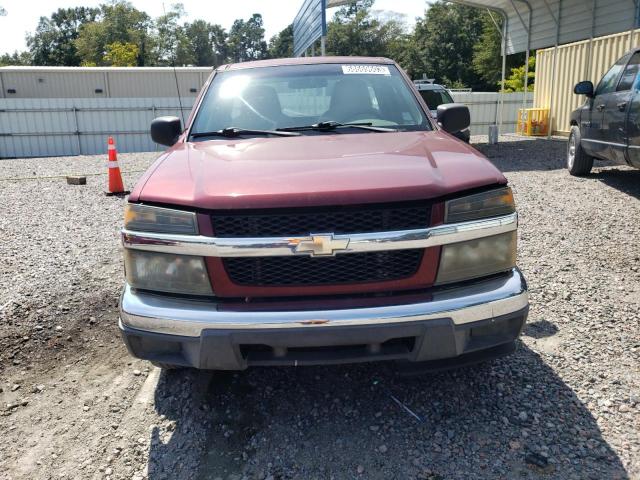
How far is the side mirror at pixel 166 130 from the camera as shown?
364 cm

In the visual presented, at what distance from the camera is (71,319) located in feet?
12.8

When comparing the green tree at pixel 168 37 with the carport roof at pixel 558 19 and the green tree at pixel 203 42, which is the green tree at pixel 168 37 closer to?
the green tree at pixel 203 42

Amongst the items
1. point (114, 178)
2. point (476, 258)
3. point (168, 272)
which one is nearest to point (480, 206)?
point (476, 258)

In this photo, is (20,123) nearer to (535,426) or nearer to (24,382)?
(24,382)

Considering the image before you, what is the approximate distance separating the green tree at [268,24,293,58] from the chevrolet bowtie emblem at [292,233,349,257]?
111m

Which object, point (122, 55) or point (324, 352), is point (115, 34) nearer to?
point (122, 55)

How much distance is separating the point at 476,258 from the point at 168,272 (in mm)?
1336

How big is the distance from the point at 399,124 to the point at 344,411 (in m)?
1.81

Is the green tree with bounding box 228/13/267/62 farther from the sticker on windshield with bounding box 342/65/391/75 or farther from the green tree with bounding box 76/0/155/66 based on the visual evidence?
the sticker on windshield with bounding box 342/65/391/75

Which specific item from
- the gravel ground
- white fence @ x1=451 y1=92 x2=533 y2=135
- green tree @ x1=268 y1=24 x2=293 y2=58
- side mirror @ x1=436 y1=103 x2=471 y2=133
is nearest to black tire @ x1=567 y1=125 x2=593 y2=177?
the gravel ground

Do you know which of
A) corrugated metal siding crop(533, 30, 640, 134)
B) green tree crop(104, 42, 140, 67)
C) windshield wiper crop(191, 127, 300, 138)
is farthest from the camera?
green tree crop(104, 42, 140, 67)

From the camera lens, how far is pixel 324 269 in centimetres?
226

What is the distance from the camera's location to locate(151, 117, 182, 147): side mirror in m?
3.64

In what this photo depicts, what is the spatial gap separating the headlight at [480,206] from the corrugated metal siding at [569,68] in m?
12.9
